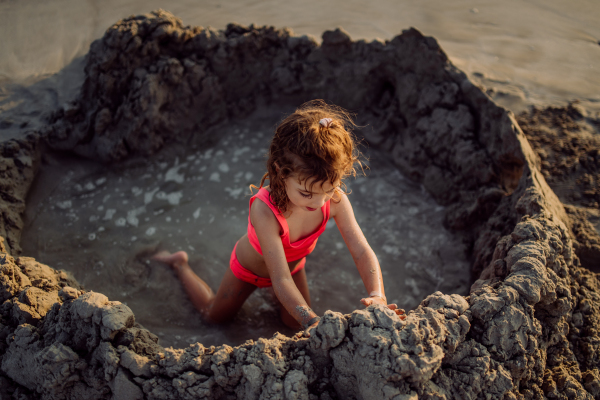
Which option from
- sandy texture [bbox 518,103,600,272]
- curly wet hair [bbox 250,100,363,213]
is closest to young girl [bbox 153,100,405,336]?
curly wet hair [bbox 250,100,363,213]

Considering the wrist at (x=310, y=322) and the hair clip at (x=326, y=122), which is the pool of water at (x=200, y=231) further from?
the hair clip at (x=326, y=122)

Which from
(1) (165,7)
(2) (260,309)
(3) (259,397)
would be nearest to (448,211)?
(2) (260,309)

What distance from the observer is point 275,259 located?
1977mm

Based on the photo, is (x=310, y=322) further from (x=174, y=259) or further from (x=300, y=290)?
(x=174, y=259)

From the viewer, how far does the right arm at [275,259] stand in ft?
6.29

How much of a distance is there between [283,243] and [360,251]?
1.37 ft

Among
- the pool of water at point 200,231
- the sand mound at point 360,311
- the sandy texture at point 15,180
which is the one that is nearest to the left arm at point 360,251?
the sand mound at point 360,311

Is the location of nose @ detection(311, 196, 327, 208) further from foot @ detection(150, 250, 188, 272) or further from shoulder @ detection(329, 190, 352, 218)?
foot @ detection(150, 250, 188, 272)

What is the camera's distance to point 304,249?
2295 millimetres

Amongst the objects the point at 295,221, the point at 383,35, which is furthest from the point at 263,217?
the point at 383,35

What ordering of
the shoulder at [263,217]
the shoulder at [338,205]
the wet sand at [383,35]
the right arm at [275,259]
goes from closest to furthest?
the right arm at [275,259]
the shoulder at [263,217]
the shoulder at [338,205]
the wet sand at [383,35]

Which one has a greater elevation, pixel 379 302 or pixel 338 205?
pixel 338 205

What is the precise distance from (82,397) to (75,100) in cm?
243

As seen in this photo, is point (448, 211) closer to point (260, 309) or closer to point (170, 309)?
point (260, 309)
